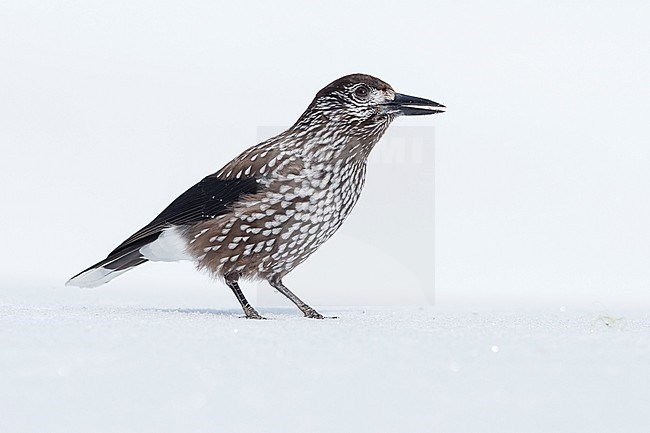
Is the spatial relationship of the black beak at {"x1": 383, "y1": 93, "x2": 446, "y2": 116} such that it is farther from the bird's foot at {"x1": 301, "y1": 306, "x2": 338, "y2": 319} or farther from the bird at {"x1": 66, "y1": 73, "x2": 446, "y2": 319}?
the bird's foot at {"x1": 301, "y1": 306, "x2": 338, "y2": 319}

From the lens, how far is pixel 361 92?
262 inches

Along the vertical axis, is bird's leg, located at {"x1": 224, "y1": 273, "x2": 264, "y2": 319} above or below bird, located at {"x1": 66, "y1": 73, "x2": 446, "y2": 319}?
below

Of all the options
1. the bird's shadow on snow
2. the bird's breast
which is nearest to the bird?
the bird's breast

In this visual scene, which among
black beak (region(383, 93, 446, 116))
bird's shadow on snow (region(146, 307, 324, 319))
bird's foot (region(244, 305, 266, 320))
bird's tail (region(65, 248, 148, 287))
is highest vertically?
black beak (region(383, 93, 446, 116))

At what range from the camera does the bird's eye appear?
21.8 ft

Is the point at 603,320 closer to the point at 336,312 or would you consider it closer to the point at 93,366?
the point at 336,312

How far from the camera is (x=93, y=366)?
14.4 feet

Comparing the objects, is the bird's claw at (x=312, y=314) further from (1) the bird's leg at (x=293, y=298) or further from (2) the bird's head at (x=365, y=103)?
(2) the bird's head at (x=365, y=103)

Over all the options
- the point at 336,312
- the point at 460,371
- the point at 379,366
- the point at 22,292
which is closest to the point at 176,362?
the point at 379,366

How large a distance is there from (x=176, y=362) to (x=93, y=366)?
0.37 metres

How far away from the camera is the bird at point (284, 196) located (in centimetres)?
639

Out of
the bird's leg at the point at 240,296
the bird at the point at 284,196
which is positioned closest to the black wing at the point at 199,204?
the bird at the point at 284,196

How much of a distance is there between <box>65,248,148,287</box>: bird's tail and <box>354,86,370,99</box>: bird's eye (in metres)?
1.88

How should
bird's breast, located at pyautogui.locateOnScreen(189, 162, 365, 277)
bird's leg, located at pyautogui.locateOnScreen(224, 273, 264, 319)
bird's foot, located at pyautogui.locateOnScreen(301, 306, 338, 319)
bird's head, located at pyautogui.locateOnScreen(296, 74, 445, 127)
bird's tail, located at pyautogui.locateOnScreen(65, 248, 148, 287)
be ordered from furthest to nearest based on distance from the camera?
bird's tail, located at pyautogui.locateOnScreen(65, 248, 148, 287), bird's foot, located at pyautogui.locateOnScreen(301, 306, 338, 319), bird's head, located at pyautogui.locateOnScreen(296, 74, 445, 127), bird's leg, located at pyautogui.locateOnScreen(224, 273, 264, 319), bird's breast, located at pyautogui.locateOnScreen(189, 162, 365, 277)
